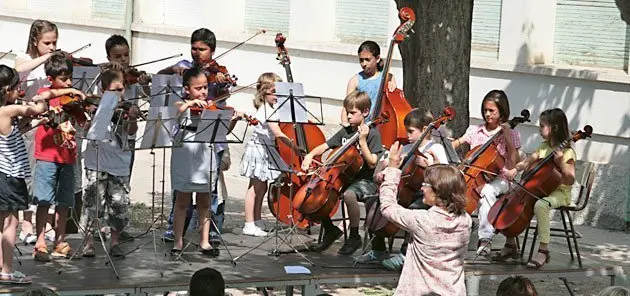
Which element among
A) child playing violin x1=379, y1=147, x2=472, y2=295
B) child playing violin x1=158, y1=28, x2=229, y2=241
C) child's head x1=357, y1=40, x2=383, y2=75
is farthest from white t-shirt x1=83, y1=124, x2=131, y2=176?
child playing violin x1=379, y1=147, x2=472, y2=295

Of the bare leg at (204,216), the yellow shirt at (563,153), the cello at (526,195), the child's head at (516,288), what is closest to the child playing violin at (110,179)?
the bare leg at (204,216)

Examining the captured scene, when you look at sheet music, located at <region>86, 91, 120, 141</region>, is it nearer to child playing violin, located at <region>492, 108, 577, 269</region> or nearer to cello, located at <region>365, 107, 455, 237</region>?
cello, located at <region>365, 107, 455, 237</region>

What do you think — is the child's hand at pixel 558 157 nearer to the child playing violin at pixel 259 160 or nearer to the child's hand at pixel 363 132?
the child's hand at pixel 363 132

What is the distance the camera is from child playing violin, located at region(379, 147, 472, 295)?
27.9ft

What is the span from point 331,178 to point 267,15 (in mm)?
7844

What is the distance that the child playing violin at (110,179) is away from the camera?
10203 millimetres

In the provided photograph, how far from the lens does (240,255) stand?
10.5 meters

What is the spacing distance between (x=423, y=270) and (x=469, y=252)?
267 centimetres

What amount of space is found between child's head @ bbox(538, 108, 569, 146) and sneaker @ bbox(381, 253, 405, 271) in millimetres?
1399

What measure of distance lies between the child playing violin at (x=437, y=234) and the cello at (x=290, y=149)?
7.31 ft

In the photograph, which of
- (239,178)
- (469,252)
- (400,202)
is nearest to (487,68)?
(239,178)

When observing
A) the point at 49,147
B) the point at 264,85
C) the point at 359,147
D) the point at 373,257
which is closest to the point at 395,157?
the point at 359,147

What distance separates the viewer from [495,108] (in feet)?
34.9

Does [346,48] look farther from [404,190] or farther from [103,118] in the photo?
[103,118]
